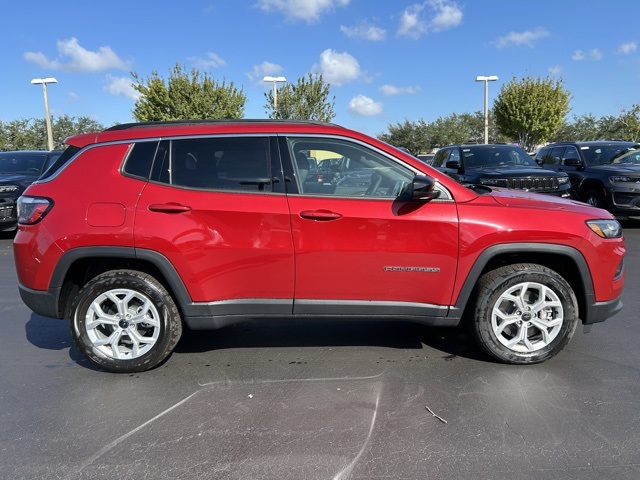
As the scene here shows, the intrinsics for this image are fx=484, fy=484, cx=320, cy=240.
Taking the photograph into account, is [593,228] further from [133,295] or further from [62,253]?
[62,253]

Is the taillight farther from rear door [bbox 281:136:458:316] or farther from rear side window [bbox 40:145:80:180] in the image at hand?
rear door [bbox 281:136:458:316]

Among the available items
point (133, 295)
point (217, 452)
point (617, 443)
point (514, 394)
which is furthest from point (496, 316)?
point (133, 295)

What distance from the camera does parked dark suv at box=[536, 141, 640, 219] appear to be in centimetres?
944

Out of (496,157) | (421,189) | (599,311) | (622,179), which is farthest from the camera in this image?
(496,157)

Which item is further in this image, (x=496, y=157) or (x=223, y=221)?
(x=496, y=157)

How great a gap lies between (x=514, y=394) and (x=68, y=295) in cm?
332

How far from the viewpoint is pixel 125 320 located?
3574 mm

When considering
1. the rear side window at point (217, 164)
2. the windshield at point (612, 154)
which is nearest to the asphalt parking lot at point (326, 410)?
the rear side window at point (217, 164)

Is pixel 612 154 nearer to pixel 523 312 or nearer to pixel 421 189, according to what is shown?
pixel 523 312

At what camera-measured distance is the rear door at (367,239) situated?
339 cm

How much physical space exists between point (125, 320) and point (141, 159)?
3.90 feet

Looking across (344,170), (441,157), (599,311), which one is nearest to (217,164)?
(344,170)

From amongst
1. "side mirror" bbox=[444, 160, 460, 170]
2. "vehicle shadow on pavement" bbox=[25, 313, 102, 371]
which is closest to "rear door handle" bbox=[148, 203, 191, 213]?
"vehicle shadow on pavement" bbox=[25, 313, 102, 371]

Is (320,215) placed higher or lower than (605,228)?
higher
